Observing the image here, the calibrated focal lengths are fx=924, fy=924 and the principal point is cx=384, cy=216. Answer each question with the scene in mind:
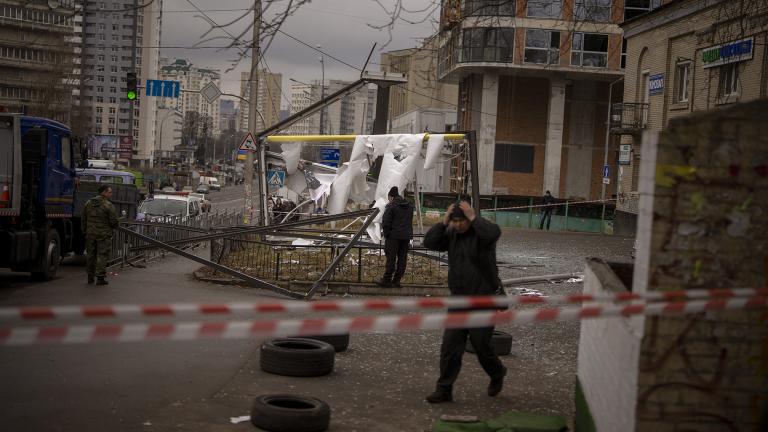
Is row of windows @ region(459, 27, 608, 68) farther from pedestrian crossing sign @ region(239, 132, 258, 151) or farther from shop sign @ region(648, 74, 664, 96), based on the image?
pedestrian crossing sign @ region(239, 132, 258, 151)

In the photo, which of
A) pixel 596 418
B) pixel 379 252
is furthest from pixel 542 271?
pixel 596 418

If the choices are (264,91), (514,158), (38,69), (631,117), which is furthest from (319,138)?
(38,69)

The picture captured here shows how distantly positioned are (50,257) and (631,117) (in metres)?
27.9

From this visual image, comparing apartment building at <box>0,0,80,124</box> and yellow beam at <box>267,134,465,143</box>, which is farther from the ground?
apartment building at <box>0,0,80,124</box>

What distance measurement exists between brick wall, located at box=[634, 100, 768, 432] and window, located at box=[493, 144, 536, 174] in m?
55.1

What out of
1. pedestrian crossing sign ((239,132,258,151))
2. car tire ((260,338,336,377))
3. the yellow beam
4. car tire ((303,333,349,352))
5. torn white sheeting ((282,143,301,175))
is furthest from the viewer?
pedestrian crossing sign ((239,132,258,151))

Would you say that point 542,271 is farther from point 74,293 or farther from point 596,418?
point 596,418

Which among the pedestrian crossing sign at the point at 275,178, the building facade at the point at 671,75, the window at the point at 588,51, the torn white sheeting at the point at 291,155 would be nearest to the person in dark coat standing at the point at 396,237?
the torn white sheeting at the point at 291,155

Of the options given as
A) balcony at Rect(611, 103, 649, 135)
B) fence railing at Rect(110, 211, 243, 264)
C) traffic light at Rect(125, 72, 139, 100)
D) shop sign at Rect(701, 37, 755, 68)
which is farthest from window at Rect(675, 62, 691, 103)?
traffic light at Rect(125, 72, 139, 100)

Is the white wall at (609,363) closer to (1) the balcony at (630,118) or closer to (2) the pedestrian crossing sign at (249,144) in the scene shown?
(2) the pedestrian crossing sign at (249,144)

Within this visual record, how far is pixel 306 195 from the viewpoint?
89.4ft

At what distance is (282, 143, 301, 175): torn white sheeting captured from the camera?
23.7 m

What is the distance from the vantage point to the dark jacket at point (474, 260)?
8406 mm

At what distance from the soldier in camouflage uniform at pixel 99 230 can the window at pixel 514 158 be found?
147 feet
